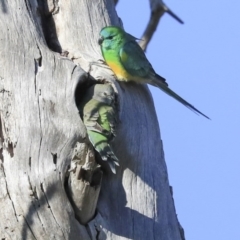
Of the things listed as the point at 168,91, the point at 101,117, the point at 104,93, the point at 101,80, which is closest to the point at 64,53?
the point at 101,80

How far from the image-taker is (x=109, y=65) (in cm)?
423

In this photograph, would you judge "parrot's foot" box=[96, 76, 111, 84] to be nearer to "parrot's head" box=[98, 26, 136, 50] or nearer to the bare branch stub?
"parrot's head" box=[98, 26, 136, 50]

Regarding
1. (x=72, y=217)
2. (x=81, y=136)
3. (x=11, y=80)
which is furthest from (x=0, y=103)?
(x=72, y=217)

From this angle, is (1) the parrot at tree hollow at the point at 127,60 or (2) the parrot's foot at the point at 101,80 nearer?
(2) the parrot's foot at the point at 101,80

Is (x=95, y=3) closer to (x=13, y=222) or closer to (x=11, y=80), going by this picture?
(x=11, y=80)

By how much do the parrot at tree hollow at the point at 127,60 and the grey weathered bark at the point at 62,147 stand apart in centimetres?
10

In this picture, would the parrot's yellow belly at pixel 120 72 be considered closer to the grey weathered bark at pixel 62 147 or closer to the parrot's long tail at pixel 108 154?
the grey weathered bark at pixel 62 147

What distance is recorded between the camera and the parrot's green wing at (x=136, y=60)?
15.0ft

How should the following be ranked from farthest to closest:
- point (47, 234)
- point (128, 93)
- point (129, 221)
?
point (128, 93)
point (129, 221)
point (47, 234)

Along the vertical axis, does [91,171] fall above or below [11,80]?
below

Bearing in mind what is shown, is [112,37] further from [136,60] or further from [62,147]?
[62,147]

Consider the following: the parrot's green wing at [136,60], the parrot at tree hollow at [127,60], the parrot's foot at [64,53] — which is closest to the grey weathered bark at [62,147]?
the parrot's foot at [64,53]

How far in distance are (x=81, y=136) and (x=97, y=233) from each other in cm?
53

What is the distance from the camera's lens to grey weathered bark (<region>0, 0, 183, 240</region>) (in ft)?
11.4
